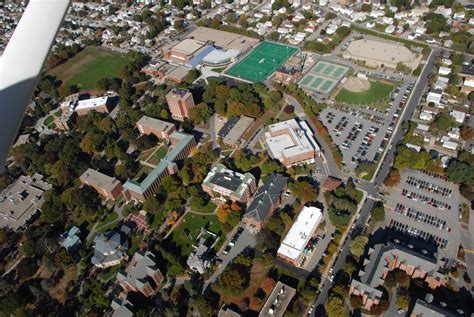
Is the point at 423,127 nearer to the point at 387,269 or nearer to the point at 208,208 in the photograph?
the point at 387,269

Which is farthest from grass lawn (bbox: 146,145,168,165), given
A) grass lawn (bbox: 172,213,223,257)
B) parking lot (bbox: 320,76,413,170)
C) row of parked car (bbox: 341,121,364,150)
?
row of parked car (bbox: 341,121,364,150)

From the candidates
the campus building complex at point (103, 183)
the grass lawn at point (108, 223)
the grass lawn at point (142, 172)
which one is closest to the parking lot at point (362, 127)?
the grass lawn at point (142, 172)

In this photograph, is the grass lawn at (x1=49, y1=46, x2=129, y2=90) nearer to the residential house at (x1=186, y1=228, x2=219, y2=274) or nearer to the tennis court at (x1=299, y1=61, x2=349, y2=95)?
the tennis court at (x1=299, y1=61, x2=349, y2=95)

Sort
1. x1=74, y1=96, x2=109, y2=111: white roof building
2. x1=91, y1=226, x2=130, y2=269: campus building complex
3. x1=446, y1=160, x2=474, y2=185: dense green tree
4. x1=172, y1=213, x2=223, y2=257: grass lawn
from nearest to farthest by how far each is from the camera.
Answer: x1=91, y1=226, x2=130, y2=269: campus building complex
x1=172, y1=213, x2=223, y2=257: grass lawn
x1=446, y1=160, x2=474, y2=185: dense green tree
x1=74, y1=96, x2=109, y2=111: white roof building

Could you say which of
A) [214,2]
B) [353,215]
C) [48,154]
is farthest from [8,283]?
[214,2]

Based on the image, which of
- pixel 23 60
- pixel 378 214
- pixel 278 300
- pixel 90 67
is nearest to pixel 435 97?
pixel 378 214

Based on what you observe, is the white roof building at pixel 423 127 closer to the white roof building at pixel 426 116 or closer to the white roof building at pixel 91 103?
the white roof building at pixel 426 116

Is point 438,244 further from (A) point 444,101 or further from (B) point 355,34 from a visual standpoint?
Answer: (B) point 355,34
